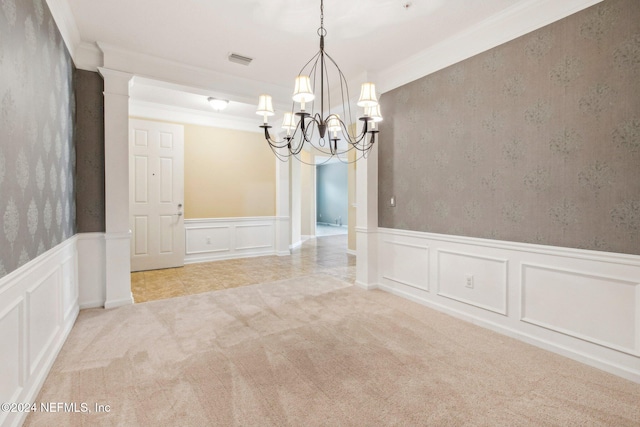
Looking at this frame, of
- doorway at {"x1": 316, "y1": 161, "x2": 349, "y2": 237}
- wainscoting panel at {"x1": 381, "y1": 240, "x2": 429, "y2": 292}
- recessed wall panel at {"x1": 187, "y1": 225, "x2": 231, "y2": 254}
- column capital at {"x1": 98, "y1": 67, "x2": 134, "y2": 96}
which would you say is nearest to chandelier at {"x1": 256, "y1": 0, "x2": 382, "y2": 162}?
wainscoting panel at {"x1": 381, "y1": 240, "x2": 429, "y2": 292}

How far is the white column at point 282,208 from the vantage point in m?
6.41

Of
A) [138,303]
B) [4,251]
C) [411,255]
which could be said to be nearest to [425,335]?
[411,255]

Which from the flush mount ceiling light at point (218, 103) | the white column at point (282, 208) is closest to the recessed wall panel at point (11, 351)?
the flush mount ceiling light at point (218, 103)

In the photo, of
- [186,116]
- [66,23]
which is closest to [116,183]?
[66,23]

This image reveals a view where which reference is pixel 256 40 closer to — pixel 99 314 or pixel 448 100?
pixel 448 100

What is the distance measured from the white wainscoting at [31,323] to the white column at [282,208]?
4.01m

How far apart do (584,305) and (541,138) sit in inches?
50.0

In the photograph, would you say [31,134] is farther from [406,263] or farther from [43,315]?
[406,263]

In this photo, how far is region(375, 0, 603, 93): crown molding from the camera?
2.33 meters

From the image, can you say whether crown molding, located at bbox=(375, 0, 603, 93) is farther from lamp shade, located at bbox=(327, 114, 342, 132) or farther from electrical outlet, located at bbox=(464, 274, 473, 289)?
electrical outlet, located at bbox=(464, 274, 473, 289)

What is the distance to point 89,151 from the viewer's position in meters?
3.27

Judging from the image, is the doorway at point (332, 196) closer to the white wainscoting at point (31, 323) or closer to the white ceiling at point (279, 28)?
the white ceiling at point (279, 28)

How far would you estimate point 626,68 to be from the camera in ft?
6.63

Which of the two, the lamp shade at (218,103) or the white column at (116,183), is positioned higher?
the lamp shade at (218,103)
